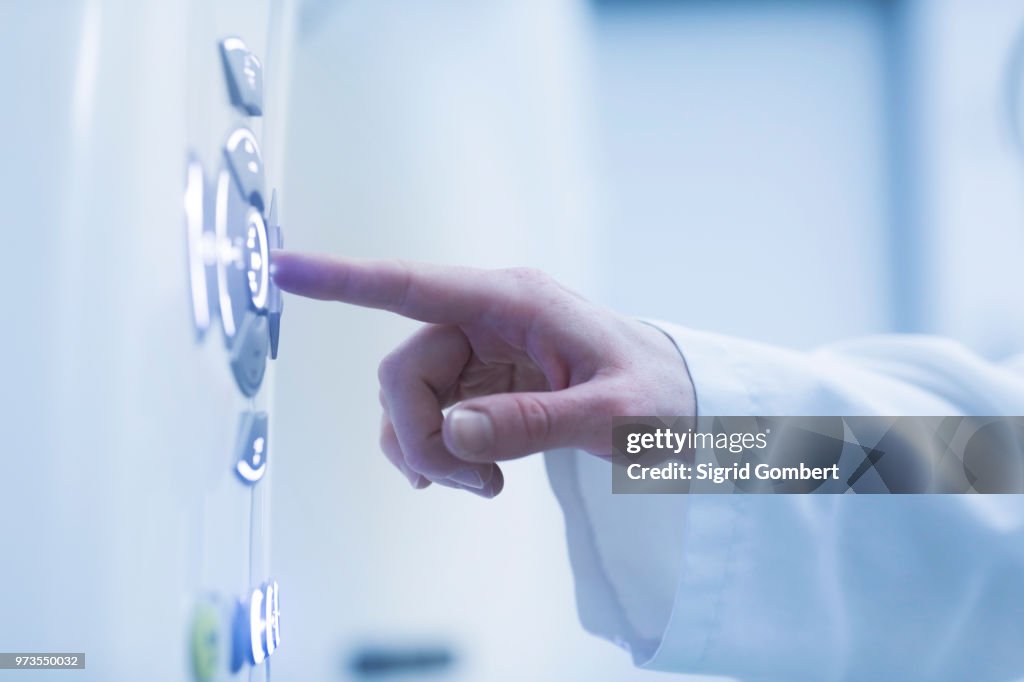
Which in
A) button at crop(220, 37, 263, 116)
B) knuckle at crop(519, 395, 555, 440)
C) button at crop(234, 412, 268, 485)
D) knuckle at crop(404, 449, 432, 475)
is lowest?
knuckle at crop(404, 449, 432, 475)

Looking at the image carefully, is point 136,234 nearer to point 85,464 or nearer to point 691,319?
point 85,464

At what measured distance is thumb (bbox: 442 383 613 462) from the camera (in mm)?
314

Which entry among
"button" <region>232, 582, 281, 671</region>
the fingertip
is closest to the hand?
the fingertip

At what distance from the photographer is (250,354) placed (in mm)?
354

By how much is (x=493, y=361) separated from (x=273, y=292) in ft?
0.45

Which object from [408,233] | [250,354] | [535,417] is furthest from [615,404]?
[408,233]

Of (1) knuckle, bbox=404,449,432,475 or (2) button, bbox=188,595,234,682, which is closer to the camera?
(2) button, bbox=188,595,234,682

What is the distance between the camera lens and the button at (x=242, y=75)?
0.33 metres

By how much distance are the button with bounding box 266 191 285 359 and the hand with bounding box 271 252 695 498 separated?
0.08 ft

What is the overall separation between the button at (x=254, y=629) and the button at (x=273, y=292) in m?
0.13

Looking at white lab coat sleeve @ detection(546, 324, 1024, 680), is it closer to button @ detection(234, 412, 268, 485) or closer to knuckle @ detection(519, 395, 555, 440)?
knuckle @ detection(519, 395, 555, 440)

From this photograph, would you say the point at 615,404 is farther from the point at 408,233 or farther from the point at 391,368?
the point at 408,233

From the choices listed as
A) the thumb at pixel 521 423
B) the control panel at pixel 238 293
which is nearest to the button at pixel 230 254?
the control panel at pixel 238 293

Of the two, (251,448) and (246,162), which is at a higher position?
(246,162)
